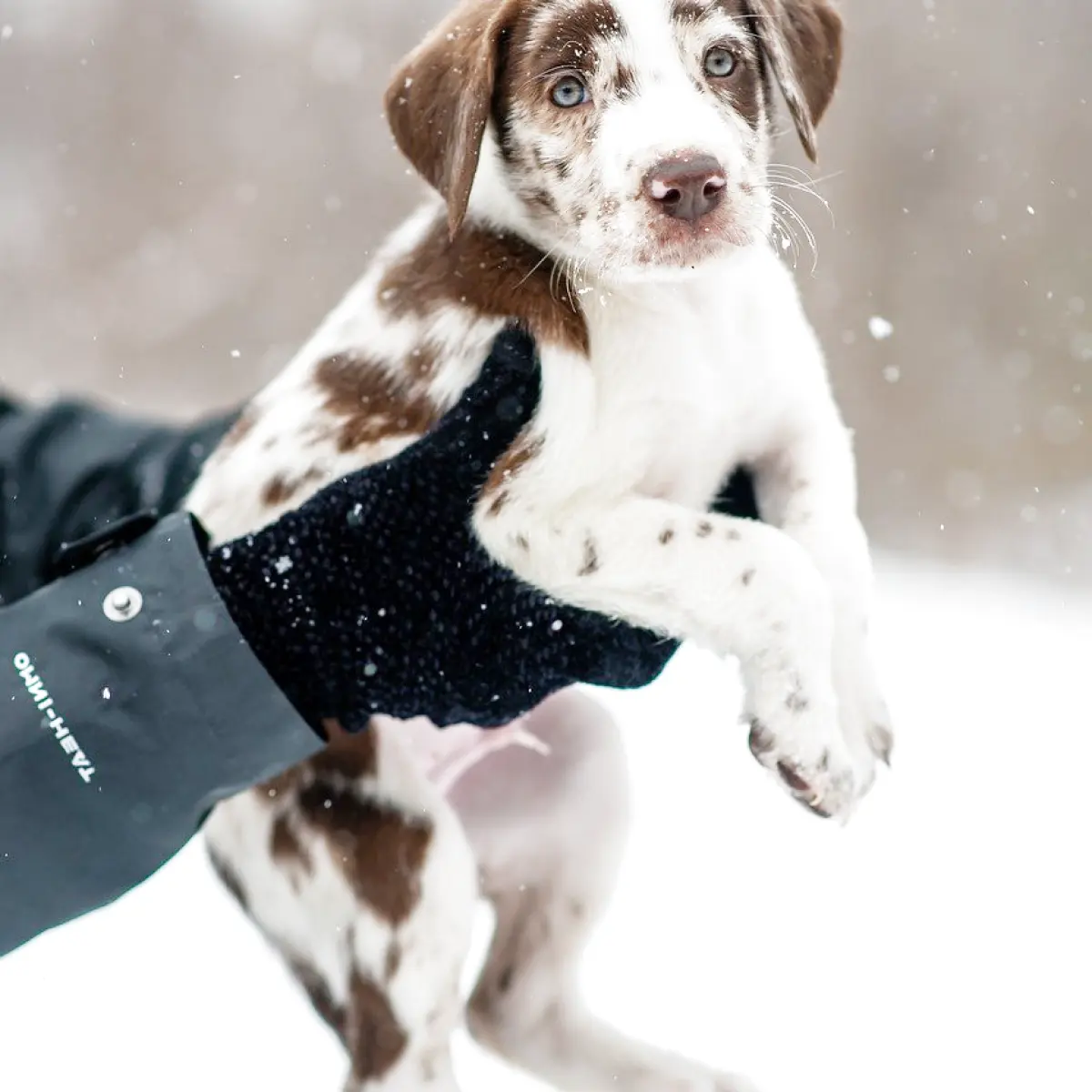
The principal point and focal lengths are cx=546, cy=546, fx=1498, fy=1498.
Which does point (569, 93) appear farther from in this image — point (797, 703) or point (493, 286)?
point (797, 703)

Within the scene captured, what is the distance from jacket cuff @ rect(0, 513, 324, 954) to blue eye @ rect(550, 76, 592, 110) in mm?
1169

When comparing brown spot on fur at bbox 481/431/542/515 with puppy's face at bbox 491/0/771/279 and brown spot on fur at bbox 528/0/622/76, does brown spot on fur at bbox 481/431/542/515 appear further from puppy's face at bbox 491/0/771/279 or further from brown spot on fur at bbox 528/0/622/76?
brown spot on fur at bbox 528/0/622/76

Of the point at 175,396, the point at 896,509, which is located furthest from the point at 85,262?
the point at 896,509

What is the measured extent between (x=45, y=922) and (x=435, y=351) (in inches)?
54.3

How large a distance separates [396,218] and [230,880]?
897cm

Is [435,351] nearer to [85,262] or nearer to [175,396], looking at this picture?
[175,396]

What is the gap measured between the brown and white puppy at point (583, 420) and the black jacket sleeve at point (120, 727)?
0.34m

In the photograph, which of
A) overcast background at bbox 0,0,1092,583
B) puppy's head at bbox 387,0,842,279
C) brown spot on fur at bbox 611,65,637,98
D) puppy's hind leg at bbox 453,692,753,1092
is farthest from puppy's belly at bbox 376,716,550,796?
overcast background at bbox 0,0,1092,583

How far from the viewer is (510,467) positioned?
305 centimetres

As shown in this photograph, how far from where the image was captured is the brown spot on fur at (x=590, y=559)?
2992 mm

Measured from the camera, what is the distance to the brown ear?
2924 millimetres

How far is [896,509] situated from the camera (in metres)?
9.84

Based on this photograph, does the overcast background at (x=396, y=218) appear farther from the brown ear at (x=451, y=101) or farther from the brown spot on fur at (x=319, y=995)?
the brown spot on fur at (x=319, y=995)

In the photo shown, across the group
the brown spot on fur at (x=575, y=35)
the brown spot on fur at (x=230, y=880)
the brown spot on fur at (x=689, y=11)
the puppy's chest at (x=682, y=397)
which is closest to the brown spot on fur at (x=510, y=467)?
the puppy's chest at (x=682, y=397)
